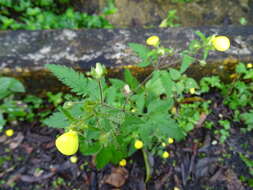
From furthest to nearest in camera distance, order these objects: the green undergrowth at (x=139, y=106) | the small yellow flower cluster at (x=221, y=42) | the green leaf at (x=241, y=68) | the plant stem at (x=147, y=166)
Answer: the green leaf at (x=241, y=68) < the plant stem at (x=147, y=166) < the small yellow flower cluster at (x=221, y=42) < the green undergrowth at (x=139, y=106)

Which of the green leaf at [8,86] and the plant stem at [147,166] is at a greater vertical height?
the green leaf at [8,86]

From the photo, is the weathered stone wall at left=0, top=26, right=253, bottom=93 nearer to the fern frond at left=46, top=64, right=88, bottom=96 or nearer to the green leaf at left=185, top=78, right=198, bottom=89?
the green leaf at left=185, top=78, right=198, bottom=89

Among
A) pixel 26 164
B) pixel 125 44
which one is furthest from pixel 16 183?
pixel 125 44

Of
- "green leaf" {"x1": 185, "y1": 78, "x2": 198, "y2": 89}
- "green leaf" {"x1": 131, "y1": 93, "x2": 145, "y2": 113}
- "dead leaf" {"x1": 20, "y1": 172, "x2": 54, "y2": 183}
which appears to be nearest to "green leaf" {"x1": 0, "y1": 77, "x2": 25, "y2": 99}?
"dead leaf" {"x1": 20, "y1": 172, "x2": 54, "y2": 183}

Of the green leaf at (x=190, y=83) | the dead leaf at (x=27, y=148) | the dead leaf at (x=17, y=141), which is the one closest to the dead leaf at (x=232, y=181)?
the green leaf at (x=190, y=83)

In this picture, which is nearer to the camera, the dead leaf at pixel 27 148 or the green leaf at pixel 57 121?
the green leaf at pixel 57 121

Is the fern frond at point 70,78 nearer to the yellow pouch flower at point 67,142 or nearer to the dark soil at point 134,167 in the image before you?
the yellow pouch flower at point 67,142

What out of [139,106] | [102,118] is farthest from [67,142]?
→ [139,106]

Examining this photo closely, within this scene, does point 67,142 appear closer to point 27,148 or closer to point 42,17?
point 27,148
